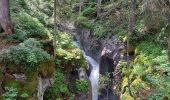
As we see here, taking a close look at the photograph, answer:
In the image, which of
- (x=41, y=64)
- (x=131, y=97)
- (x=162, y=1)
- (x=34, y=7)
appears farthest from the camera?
(x=34, y=7)

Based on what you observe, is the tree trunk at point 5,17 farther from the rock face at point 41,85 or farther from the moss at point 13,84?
the moss at point 13,84

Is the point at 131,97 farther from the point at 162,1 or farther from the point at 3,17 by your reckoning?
the point at 3,17

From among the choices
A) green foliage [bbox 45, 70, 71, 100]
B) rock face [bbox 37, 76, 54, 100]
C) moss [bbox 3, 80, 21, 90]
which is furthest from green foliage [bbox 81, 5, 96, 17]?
moss [bbox 3, 80, 21, 90]

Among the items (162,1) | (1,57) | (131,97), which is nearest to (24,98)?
(1,57)

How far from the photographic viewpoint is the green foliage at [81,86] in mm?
15690

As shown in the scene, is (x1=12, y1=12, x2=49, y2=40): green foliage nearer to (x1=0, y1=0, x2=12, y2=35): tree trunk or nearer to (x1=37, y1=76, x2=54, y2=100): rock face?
(x1=0, y1=0, x2=12, y2=35): tree trunk

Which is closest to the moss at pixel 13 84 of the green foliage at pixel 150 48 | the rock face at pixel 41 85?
the rock face at pixel 41 85

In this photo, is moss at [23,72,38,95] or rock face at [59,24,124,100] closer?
moss at [23,72,38,95]

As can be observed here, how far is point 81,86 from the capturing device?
51.9 feet

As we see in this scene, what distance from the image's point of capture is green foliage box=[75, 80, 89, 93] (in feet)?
51.5

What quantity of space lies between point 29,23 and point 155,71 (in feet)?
21.1

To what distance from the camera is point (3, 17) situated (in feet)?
41.6

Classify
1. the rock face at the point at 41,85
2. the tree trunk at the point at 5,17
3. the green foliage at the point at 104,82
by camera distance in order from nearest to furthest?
1. the rock face at the point at 41,85
2. the tree trunk at the point at 5,17
3. the green foliage at the point at 104,82

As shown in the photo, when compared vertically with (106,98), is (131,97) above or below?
above
